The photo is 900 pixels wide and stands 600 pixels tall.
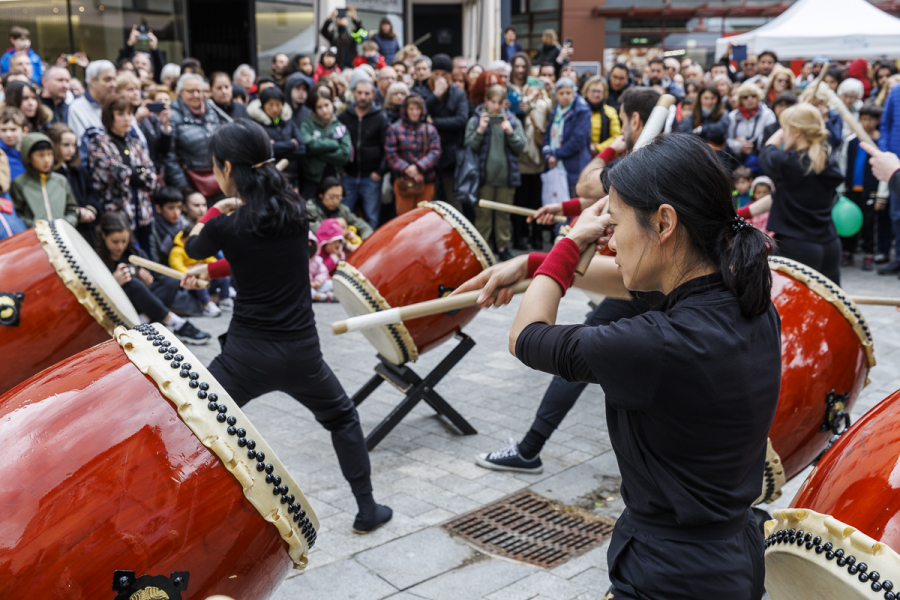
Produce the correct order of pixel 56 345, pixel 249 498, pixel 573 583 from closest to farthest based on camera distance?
pixel 249 498 < pixel 573 583 < pixel 56 345

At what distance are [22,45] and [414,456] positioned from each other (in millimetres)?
5981

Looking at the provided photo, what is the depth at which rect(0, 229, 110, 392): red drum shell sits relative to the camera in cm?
283

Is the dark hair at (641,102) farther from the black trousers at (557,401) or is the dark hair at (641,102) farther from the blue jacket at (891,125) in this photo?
the blue jacket at (891,125)

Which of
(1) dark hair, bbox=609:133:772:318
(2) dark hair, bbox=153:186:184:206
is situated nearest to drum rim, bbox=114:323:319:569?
(1) dark hair, bbox=609:133:772:318

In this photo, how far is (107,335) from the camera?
119 inches

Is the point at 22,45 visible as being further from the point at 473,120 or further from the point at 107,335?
the point at 107,335

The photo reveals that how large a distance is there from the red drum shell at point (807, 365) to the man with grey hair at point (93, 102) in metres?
4.69

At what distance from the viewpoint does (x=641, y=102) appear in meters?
3.49

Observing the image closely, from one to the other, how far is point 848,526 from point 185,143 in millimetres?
5822

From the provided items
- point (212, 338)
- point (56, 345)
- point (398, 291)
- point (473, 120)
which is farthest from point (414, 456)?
point (473, 120)

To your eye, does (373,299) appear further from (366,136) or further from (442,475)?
(366,136)

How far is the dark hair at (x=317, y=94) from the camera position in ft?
23.3

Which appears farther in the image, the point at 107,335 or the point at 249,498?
the point at 107,335

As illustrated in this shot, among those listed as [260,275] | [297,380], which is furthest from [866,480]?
[260,275]
